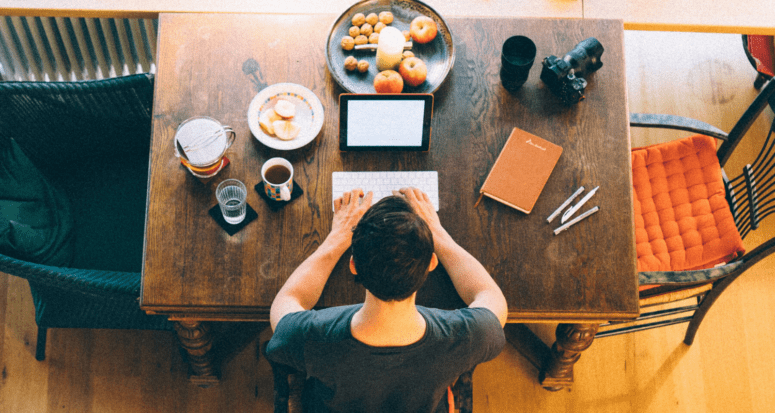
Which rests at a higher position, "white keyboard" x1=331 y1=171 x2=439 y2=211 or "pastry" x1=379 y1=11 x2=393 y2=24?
"pastry" x1=379 y1=11 x2=393 y2=24

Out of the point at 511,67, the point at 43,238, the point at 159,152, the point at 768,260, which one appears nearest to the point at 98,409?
the point at 43,238

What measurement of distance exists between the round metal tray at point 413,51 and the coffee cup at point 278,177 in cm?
30

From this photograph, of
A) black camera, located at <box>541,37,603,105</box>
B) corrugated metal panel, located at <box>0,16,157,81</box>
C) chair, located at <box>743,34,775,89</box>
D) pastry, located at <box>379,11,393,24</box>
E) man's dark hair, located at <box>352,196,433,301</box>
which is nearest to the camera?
man's dark hair, located at <box>352,196,433,301</box>

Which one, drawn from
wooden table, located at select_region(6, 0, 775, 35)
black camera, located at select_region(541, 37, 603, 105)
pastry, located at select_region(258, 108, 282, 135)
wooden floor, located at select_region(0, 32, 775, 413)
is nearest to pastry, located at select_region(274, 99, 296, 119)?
pastry, located at select_region(258, 108, 282, 135)

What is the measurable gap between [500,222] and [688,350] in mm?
1323

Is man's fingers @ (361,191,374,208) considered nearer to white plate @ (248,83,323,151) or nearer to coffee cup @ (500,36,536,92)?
white plate @ (248,83,323,151)

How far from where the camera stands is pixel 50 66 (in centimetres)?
238

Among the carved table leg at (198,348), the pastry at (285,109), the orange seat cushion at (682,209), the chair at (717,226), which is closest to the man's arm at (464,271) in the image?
the pastry at (285,109)

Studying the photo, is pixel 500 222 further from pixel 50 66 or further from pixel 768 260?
Answer: pixel 50 66

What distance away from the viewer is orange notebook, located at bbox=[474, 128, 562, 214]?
150cm

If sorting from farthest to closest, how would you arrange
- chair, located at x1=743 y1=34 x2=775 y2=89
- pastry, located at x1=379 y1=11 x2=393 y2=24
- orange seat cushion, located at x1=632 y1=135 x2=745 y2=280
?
1. chair, located at x1=743 y1=34 x2=775 y2=89
2. orange seat cushion, located at x1=632 y1=135 x2=745 y2=280
3. pastry, located at x1=379 y1=11 x2=393 y2=24

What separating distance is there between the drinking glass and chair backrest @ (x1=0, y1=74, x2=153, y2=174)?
0.49 metres

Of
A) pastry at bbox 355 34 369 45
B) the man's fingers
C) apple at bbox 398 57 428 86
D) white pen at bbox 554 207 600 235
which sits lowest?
white pen at bbox 554 207 600 235

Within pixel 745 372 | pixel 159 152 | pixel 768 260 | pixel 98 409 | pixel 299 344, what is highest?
pixel 159 152
